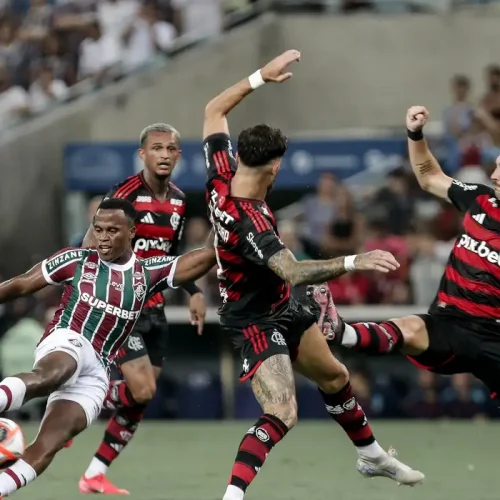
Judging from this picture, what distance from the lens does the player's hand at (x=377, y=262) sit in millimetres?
7734

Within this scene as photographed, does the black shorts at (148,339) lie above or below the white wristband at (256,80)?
below

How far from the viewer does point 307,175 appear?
1683 centimetres

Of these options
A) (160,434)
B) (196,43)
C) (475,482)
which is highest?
(196,43)

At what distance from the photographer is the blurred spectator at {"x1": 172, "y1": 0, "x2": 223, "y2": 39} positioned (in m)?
19.2

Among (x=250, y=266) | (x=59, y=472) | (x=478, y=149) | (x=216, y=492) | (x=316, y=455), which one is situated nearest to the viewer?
(x=250, y=266)

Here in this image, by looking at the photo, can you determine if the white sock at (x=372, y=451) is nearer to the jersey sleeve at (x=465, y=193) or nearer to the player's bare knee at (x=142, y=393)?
the jersey sleeve at (x=465, y=193)

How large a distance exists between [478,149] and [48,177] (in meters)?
5.54

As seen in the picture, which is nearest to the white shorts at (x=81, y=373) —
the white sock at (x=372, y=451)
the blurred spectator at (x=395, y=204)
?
the white sock at (x=372, y=451)

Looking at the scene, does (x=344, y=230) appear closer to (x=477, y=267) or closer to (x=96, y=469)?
(x=96, y=469)

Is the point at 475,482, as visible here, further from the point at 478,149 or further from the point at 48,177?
the point at 48,177

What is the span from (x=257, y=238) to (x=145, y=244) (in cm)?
249

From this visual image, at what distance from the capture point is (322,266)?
26.5 feet

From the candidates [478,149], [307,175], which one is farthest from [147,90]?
[478,149]

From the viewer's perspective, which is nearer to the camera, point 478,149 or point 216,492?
point 216,492
